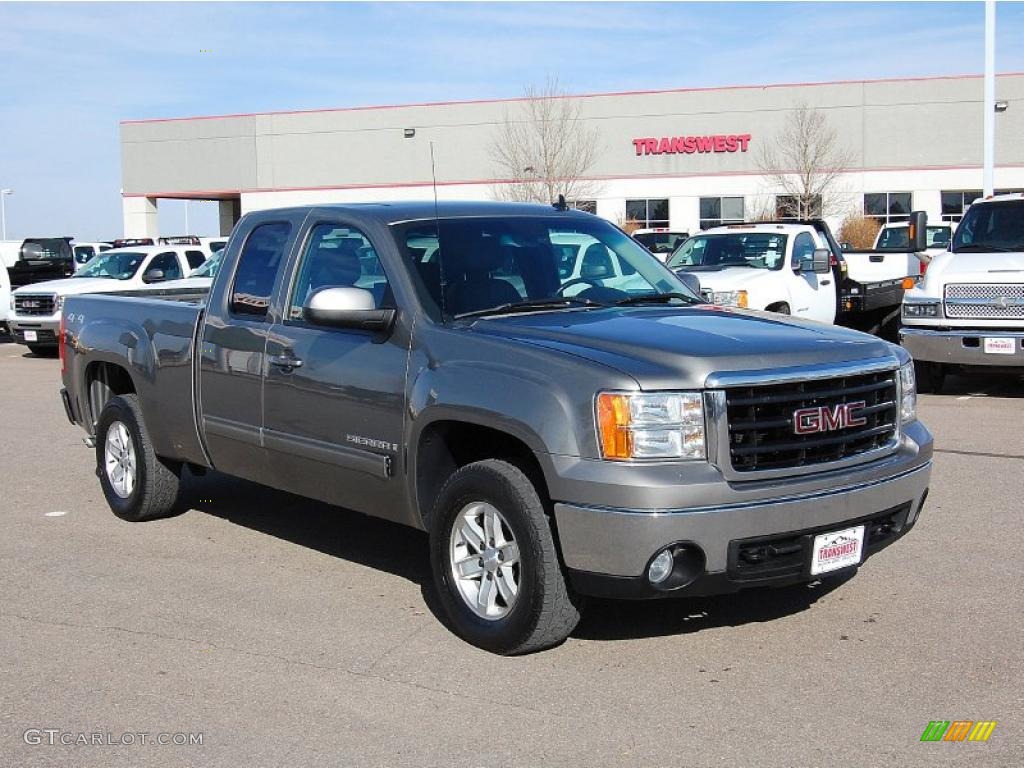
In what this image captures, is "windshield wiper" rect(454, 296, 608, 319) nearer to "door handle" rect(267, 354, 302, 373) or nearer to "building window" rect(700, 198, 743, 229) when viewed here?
"door handle" rect(267, 354, 302, 373)

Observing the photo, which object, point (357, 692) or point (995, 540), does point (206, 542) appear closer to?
point (357, 692)

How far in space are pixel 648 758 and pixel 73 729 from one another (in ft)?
6.83

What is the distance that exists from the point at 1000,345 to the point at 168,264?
49.0 ft

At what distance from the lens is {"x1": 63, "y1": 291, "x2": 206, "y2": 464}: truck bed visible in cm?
716

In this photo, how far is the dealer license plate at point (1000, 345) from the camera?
41.0 feet

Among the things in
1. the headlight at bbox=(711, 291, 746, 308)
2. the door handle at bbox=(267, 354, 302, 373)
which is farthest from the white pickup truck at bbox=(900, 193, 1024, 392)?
the door handle at bbox=(267, 354, 302, 373)

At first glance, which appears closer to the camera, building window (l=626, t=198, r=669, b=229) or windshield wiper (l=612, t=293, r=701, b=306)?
windshield wiper (l=612, t=293, r=701, b=306)

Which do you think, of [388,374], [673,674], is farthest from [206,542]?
[673,674]

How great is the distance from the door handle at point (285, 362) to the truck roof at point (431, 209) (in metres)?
0.78

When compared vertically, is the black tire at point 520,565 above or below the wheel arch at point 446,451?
below

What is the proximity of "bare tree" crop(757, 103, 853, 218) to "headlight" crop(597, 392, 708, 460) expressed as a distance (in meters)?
45.1

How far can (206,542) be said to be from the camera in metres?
7.41

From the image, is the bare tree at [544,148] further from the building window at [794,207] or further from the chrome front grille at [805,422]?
the chrome front grille at [805,422]

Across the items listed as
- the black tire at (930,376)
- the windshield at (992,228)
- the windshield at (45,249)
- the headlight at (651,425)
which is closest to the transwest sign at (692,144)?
the windshield at (45,249)
